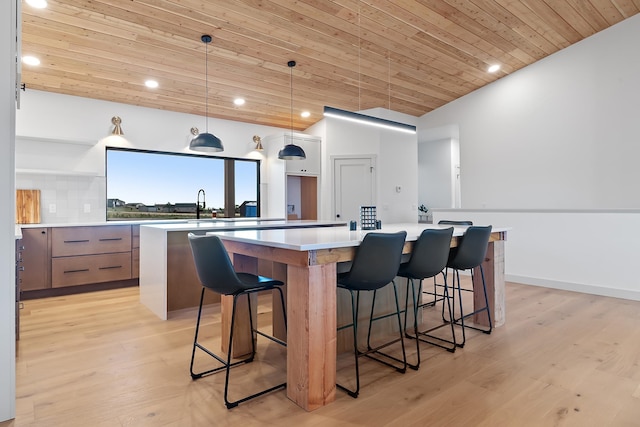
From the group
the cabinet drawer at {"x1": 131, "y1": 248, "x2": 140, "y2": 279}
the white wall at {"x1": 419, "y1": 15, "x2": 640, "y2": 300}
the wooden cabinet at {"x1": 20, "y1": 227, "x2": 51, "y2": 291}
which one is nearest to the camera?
the wooden cabinet at {"x1": 20, "y1": 227, "x2": 51, "y2": 291}

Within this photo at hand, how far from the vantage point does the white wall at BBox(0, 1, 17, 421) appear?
70.9 inches

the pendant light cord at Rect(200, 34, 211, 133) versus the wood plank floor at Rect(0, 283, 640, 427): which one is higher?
the pendant light cord at Rect(200, 34, 211, 133)

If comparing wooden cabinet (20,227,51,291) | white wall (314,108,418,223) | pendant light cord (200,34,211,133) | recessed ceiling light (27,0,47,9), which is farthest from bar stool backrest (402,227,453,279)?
wooden cabinet (20,227,51,291)

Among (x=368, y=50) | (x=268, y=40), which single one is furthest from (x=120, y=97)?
(x=368, y=50)

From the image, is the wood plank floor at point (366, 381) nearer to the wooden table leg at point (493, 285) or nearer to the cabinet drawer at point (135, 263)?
the wooden table leg at point (493, 285)

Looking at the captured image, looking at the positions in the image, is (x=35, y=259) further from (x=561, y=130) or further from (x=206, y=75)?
(x=561, y=130)

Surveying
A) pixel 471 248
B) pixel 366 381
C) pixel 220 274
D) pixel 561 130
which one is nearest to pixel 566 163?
pixel 561 130

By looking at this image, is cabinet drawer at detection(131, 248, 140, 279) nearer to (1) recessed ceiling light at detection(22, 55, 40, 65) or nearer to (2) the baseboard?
(1) recessed ceiling light at detection(22, 55, 40, 65)

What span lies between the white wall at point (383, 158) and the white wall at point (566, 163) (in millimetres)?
928

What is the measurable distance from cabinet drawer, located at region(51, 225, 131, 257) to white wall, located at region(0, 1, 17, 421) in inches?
118

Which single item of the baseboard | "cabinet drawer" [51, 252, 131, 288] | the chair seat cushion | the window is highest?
the window

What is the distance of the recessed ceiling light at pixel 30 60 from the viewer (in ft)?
13.4

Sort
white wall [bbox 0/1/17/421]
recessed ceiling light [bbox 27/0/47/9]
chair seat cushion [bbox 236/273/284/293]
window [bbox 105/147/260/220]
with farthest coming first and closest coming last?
window [bbox 105/147/260/220], recessed ceiling light [bbox 27/0/47/9], chair seat cushion [bbox 236/273/284/293], white wall [bbox 0/1/17/421]

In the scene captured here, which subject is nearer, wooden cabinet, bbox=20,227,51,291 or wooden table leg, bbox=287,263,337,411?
wooden table leg, bbox=287,263,337,411
